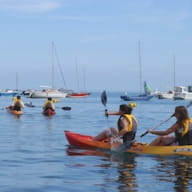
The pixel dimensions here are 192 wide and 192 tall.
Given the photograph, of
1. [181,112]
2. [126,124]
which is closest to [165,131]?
[181,112]

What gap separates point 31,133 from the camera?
922 inches

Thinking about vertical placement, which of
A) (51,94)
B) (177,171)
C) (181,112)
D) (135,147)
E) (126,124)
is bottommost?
(177,171)

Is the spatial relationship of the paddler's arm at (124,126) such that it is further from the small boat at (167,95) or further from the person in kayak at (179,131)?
the small boat at (167,95)

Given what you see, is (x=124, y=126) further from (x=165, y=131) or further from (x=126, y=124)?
(x=165, y=131)

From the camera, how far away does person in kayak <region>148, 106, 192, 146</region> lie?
46.7 ft

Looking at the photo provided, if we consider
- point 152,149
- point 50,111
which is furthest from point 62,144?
point 50,111

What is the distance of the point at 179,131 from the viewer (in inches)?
576

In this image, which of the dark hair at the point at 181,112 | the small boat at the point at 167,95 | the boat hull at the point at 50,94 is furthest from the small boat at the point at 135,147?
the small boat at the point at 167,95

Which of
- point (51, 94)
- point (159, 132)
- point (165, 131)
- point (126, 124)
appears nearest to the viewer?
point (165, 131)

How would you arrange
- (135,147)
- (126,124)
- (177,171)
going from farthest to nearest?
1. (126,124)
2. (135,147)
3. (177,171)

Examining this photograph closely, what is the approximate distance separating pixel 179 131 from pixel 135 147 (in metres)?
1.68

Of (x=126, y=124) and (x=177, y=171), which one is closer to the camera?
(x=177, y=171)

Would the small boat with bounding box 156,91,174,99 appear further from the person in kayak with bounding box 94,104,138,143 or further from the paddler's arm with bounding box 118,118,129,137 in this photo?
the paddler's arm with bounding box 118,118,129,137

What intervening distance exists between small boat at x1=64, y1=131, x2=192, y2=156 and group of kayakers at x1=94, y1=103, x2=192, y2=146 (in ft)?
0.79
